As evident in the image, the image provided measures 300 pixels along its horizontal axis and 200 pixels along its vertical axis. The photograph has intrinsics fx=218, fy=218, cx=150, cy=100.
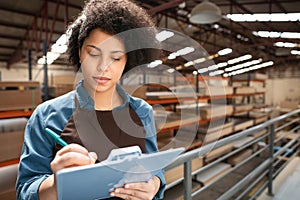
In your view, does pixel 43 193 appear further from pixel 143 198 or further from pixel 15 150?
pixel 15 150

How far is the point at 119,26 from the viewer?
622mm

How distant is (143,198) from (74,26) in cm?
53

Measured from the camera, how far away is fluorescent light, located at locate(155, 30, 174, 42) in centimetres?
59

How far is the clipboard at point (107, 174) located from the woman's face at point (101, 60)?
23 centimetres

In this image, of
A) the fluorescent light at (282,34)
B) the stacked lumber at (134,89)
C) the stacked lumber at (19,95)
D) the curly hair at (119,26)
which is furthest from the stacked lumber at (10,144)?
the fluorescent light at (282,34)

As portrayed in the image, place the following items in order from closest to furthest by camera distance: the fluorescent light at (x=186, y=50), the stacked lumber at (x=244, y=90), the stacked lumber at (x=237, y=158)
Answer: the fluorescent light at (x=186, y=50) → the stacked lumber at (x=237, y=158) → the stacked lumber at (x=244, y=90)

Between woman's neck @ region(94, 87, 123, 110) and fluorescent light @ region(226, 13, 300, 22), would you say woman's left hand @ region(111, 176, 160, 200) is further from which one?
fluorescent light @ region(226, 13, 300, 22)

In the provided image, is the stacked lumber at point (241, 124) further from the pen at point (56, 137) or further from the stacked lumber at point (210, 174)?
the pen at point (56, 137)

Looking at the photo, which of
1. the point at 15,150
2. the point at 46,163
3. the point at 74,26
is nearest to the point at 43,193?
the point at 46,163

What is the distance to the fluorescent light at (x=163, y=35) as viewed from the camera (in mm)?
589

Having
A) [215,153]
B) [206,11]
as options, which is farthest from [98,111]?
[215,153]

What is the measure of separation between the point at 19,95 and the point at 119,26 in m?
1.75

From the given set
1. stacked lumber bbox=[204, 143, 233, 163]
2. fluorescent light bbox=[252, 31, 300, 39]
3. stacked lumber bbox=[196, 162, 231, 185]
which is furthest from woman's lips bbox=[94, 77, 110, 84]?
fluorescent light bbox=[252, 31, 300, 39]

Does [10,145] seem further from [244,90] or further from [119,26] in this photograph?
[244,90]
